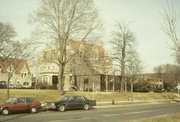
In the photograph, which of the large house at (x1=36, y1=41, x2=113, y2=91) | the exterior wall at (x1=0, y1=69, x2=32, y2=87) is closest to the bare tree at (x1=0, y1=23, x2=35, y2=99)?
the large house at (x1=36, y1=41, x2=113, y2=91)

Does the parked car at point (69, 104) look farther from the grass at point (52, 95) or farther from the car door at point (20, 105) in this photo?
the grass at point (52, 95)

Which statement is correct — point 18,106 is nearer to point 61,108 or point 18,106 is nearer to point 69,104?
point 61,108

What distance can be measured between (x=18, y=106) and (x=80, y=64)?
22.1m

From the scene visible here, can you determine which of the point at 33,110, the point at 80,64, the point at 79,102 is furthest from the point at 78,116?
the point at 80,64

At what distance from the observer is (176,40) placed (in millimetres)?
15367

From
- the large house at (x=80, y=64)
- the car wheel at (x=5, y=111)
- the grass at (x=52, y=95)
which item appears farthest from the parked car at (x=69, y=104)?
the grass at (x=52, y=95)

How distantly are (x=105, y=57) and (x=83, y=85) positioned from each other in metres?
10.1

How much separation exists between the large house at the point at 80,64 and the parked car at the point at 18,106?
1221 cm

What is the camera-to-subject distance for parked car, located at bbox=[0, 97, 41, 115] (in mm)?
18466

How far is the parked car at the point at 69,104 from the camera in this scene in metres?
21.7

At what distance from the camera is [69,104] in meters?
22.6

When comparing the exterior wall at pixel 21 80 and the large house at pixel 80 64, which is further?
the exterior wall at pixel 21 80

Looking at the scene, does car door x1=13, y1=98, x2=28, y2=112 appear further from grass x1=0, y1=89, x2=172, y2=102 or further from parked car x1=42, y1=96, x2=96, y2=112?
grass x1=0, y1=89, x2=172, y2=102

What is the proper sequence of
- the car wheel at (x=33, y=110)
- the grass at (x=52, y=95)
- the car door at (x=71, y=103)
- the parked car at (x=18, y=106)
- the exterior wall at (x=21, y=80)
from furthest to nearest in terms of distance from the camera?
the exterior wall at (x=21, y=80), the grass at (x=52, y=95), the car door at (x=71, y=103), the car wheel at (x=33, y=110), the parked car at (x=18, y=106)
